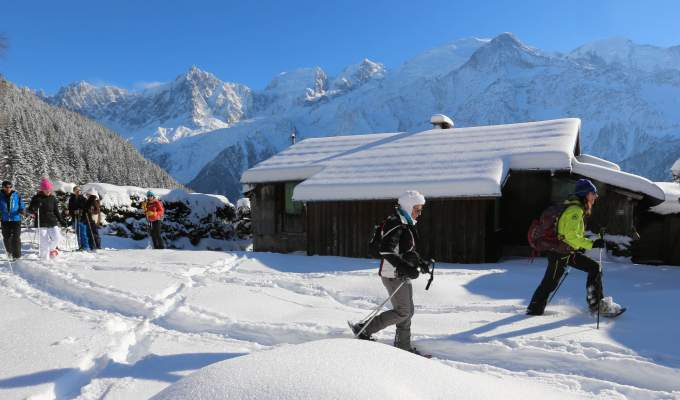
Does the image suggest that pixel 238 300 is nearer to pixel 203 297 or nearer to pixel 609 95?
pixel 203 297

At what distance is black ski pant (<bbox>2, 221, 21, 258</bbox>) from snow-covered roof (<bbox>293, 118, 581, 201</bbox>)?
7100mm

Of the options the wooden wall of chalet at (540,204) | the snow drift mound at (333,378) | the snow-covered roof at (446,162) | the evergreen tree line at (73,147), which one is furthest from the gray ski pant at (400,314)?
the evergreen tree line at (73,147)

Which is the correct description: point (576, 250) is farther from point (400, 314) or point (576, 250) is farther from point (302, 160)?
point (302, 160)

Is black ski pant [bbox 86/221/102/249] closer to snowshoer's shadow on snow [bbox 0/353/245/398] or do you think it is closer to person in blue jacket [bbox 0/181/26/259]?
person in blue jacket [bbox 0/181/26/259]

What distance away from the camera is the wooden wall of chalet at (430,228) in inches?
444

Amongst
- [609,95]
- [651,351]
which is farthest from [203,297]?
[609,95]

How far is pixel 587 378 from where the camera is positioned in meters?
3.92

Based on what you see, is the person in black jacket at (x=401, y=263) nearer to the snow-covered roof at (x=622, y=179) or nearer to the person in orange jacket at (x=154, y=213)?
the snow-covered roof at (x=622, y=179)

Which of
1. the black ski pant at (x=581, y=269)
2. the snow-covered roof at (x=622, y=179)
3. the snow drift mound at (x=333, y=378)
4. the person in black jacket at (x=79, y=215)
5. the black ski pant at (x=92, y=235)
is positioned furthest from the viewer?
the black ski pant at (x=92, y=235)

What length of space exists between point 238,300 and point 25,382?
3312 millimetres

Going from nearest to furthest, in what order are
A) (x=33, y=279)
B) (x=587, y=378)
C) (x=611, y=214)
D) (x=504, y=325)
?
(x=587, y=378)
(x=504, y=325)
(x=33, y=279)
(x=611, y=214)

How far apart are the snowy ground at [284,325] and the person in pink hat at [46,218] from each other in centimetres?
87

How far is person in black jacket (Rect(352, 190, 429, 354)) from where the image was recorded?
4.41 meters

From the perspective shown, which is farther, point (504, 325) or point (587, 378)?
point (504, 325)
